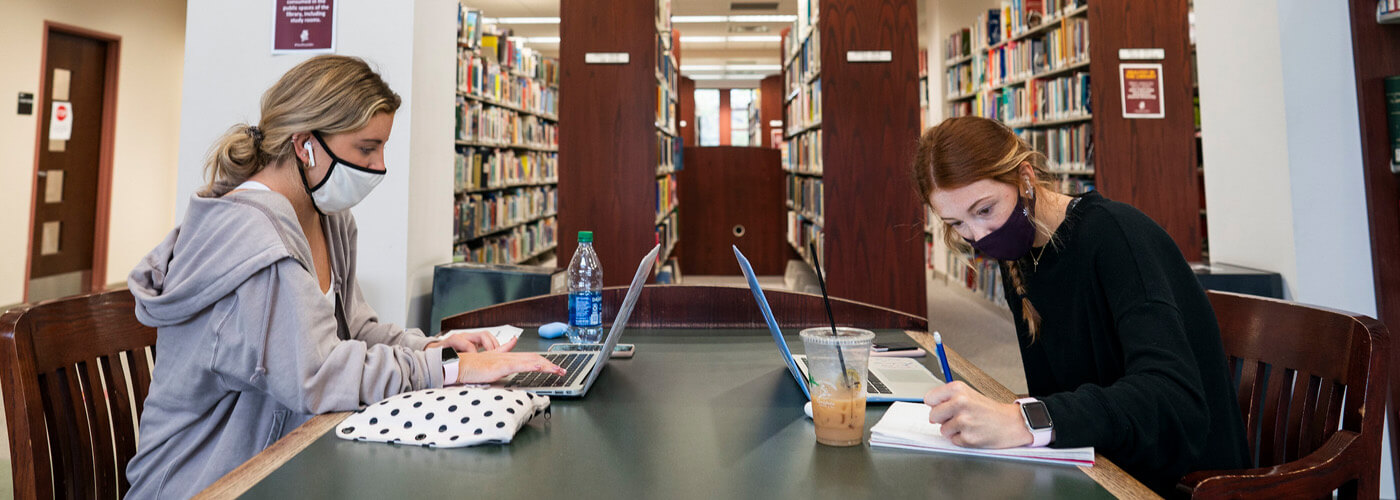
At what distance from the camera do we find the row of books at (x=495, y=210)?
4.97 meters

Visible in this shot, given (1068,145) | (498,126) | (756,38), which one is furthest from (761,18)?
(1068,145)

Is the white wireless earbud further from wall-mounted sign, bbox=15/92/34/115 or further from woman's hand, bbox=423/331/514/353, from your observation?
wall-mounted sign, bbox=15/92/34/115

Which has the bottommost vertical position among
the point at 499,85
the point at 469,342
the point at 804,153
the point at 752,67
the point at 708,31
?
the point at 469,342

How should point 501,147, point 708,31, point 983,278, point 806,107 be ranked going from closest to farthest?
point 806,107
point 983,278
point 501,147
point 708,31

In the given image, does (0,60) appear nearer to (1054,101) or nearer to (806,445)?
(806,445)

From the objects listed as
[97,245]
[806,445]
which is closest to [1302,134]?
[806,445]

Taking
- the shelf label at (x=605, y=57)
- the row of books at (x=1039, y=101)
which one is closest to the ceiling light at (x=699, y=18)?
the row of books at (x=1039, y=101)

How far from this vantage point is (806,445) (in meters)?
0.87

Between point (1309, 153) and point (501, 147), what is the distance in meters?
5.21

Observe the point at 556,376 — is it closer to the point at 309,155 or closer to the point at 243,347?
the point at 243,347

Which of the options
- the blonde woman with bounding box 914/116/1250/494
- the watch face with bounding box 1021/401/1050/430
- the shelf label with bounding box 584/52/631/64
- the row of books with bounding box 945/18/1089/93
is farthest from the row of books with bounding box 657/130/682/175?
the watch face with bounding box 1021/401/1050/430

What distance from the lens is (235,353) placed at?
1.04 meters

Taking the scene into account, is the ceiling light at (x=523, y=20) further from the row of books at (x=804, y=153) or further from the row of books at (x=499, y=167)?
the row of books at (x=804, y=153)

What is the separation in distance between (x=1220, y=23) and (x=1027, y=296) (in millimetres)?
1900
